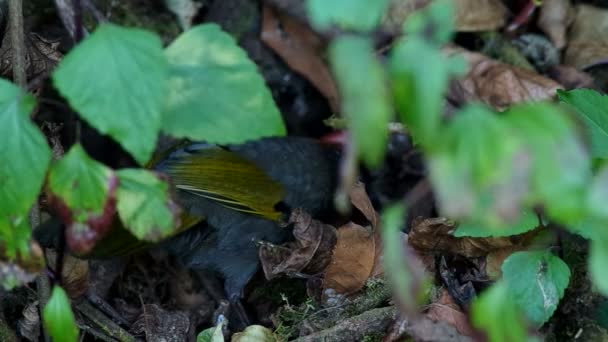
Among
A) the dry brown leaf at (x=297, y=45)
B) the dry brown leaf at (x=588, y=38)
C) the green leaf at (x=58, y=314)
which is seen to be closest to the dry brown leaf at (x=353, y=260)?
the dry brown leaf at (x=297, y=45)

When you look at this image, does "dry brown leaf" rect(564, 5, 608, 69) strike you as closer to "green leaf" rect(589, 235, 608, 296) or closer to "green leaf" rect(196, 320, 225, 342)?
"green leaf" rect(196, 320, 225, 342)

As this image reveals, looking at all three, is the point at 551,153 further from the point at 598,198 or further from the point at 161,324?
the point at 161,324

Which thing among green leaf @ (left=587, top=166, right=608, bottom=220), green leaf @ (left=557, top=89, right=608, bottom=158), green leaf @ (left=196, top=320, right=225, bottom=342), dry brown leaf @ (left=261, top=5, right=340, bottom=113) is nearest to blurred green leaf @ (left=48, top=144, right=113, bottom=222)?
green leaf @ (left=587, top=166, right=608, bottom=220)

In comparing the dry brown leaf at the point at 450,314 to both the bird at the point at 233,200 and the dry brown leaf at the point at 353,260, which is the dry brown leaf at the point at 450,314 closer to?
the dry brown leaf at the point at 353,260

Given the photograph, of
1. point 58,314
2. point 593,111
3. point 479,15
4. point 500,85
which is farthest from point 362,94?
point 479,15

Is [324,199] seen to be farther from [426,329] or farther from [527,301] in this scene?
[426,329]

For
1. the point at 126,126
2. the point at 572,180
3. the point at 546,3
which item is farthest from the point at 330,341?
the point at 546,3
